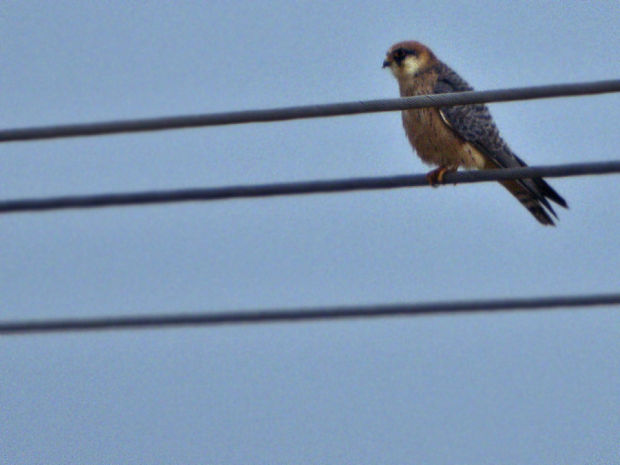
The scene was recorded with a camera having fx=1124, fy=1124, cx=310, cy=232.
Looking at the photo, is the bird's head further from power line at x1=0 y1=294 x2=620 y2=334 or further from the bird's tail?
power line at x1=0 y1=294 x2=620 y2=334

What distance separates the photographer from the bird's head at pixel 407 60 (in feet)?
27.5

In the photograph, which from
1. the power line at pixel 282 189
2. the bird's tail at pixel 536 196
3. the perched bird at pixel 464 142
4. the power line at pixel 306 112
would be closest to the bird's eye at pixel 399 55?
the perched bird at pixel 464 142

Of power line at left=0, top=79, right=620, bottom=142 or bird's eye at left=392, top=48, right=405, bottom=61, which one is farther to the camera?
bird's eye at left=392, top=48, right=405, bottom=61

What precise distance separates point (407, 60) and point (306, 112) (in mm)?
3805

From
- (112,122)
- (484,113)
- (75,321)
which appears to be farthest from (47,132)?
(484,113)

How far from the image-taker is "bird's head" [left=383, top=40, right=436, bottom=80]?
8375mm

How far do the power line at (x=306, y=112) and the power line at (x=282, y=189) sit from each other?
1.13 feet

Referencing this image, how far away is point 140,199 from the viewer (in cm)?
529

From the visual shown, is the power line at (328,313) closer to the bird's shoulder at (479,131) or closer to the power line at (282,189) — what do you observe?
the power line at (282,189)

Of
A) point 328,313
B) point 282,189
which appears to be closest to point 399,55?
point 328,313

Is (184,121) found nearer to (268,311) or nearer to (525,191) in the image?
(268,311)

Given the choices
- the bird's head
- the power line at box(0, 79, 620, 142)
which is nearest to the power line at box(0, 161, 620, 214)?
the power line at box(0, 79, 620, 142)

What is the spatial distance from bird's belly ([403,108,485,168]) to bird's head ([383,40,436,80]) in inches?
28.5

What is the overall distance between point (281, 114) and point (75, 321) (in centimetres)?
164
